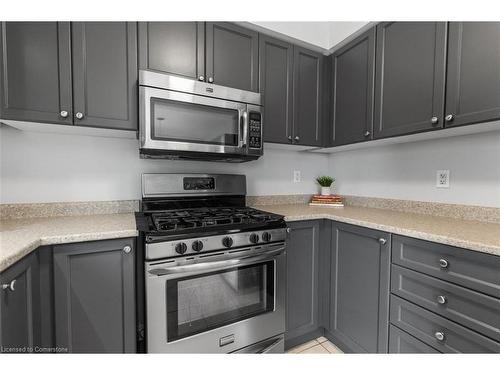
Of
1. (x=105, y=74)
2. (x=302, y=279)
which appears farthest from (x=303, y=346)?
(x=105, y=74)

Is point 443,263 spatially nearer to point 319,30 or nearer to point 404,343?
point 404,343

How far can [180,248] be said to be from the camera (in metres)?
1.21

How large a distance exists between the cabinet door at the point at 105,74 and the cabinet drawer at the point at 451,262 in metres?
1.63

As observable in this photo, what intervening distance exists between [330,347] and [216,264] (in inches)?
42.3

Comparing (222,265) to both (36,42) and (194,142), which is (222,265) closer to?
(194,142)

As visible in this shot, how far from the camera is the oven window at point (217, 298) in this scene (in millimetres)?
1262

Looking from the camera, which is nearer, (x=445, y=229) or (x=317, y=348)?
(x=445, y=229)

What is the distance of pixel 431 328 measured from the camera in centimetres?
114

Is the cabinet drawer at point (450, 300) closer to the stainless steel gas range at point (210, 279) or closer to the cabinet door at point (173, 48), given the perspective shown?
the stainless steel gas range at point (210, 279)

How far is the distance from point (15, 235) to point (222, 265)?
3.08 feet

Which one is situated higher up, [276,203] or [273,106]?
[273,106]

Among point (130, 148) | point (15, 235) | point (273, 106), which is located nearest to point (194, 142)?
Result: point (130, 148)

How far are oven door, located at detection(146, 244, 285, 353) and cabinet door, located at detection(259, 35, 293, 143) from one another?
2.91 feet

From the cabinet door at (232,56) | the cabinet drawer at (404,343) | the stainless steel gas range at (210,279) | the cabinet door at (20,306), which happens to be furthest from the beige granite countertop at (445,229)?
the cabinet door at (20,306)
